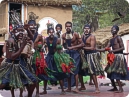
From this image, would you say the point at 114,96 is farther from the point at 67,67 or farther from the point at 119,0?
the point at 119,0

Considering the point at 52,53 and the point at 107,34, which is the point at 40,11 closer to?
the point at 107,34

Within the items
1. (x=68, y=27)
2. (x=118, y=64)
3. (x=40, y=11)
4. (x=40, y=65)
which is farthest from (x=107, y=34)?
(x=40, y=65)

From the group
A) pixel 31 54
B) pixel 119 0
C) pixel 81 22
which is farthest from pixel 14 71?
pixel 81 22

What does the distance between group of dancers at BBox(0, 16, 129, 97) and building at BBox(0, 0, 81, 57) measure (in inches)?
261

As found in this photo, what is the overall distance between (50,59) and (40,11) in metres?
7.90

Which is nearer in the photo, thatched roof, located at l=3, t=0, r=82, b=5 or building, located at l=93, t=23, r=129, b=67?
thatched roof, located at l=3, t=0, r=82, b=5

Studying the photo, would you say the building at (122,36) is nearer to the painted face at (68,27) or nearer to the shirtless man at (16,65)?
the painted face at (68,27)

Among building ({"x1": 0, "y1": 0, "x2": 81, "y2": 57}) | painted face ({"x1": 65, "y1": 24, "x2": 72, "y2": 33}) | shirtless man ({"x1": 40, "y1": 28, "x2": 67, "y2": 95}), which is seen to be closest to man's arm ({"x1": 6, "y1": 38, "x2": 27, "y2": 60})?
shirtless man ({"x1": 40, "y1": 28, "x2": 67, "y2": 95})

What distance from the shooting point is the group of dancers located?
5.71 m

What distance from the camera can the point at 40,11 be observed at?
48.4ft

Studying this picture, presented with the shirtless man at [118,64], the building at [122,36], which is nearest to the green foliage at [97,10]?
the building at [122,36]

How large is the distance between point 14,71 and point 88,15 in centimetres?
1933

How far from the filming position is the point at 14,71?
18.7 ft

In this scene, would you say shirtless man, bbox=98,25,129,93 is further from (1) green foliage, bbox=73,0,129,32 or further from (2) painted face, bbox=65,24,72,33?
(1) green foliage, bbox=73,0,129,32
